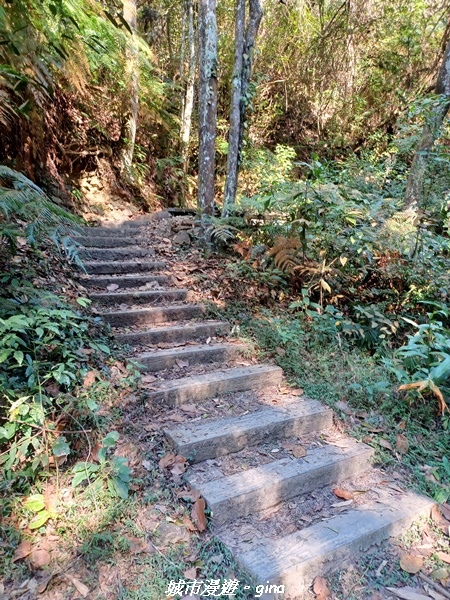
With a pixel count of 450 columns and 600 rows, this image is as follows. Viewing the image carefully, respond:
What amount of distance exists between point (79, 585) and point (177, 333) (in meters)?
2.03

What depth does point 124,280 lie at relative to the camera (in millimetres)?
4074

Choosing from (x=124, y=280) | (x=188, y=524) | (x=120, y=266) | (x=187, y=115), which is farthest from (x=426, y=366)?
(x=187, y=115)

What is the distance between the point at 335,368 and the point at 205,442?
4.80 ft

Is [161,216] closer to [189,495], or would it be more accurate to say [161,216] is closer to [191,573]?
[189,495]

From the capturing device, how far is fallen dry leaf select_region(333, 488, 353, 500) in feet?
7.57

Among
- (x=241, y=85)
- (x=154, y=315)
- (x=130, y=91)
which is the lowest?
(x=154, y=315)

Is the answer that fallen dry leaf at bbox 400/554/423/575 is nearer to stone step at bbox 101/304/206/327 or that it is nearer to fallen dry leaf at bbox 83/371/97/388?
fallen dry leaf at bbox 83/371/97/388

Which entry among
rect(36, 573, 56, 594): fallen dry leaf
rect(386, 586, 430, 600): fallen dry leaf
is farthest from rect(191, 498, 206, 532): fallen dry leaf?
→ rect(386, 586, 430, 600): fallen dry leaf

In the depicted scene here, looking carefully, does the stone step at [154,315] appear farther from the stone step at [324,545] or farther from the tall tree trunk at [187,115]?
the tall tree trunk at [187,115]

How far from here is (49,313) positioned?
2.44 m

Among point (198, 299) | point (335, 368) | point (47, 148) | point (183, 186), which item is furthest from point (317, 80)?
point (335, 368)

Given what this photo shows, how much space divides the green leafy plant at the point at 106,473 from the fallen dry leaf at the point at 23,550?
0.29 m

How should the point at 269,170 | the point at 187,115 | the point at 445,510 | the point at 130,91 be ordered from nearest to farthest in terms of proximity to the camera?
the point at 445,510
the point at 130,91
the point at 269,170
the point at 187,115

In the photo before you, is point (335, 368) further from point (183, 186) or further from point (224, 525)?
point (183, 186)
